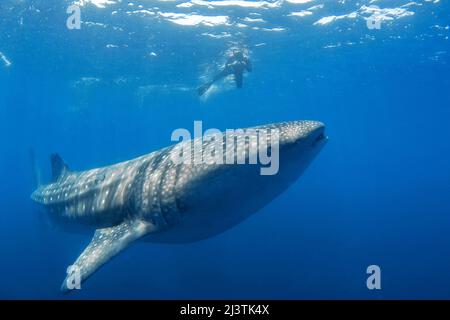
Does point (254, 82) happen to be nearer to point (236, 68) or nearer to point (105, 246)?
point (236, 68)

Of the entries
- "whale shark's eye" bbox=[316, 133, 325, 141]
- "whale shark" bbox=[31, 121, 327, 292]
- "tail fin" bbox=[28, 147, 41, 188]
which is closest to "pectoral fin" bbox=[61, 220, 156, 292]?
"whale shark" bbox=[31, 121, 327, 292]

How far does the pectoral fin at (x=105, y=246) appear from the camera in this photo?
5.43 m

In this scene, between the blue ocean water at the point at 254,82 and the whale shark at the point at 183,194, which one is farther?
the blue ocean water at the point at 254,82

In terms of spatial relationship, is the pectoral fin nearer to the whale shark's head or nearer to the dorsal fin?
the whale shark's head

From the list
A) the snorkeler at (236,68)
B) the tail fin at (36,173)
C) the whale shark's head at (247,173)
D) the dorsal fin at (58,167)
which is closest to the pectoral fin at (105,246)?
the whale shark's head at (247,173)

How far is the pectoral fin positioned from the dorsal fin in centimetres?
465

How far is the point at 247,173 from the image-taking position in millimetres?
5238

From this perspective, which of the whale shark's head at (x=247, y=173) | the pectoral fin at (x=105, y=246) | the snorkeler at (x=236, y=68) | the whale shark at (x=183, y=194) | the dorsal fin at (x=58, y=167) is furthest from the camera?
the snorkeler at (x=236, y=68)

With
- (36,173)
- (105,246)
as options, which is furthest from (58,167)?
(105,246)

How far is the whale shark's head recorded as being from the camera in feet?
16.6

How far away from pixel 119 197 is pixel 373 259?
1730cm

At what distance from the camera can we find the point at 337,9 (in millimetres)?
19641

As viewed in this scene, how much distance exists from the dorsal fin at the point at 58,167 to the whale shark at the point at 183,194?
3236 millimetres

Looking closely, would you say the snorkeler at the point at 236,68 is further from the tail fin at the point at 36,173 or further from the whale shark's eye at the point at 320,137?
the whale shark's eye at the point at 320,137
